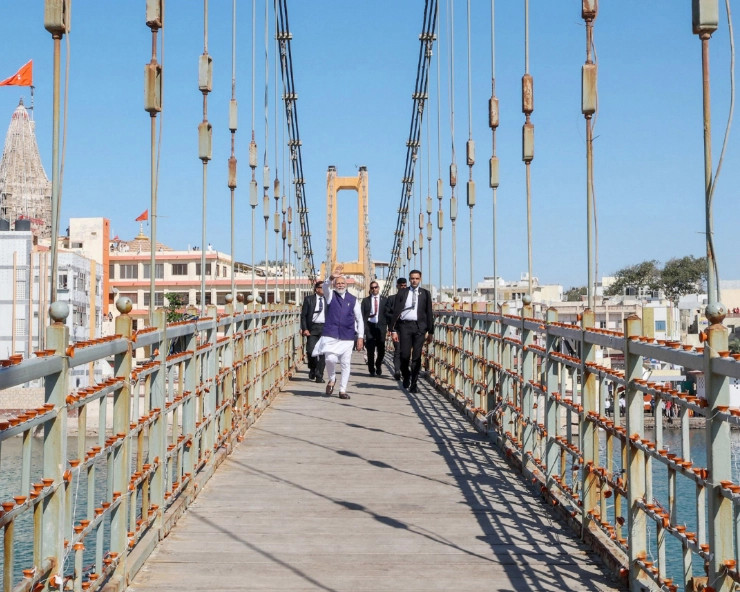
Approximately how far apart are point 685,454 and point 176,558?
7.43ft

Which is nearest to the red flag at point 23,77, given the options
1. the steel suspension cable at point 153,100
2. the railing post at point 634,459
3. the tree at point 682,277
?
the steel suspension cable at point 153,100

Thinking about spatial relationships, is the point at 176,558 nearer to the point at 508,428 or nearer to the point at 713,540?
the point at 713,540

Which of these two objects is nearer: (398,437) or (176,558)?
(176,558)

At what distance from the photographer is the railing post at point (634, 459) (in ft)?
12.2

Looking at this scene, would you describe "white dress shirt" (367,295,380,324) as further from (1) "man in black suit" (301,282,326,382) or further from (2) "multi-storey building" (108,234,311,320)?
(2) "multi-storey building" (108,234,311,320)

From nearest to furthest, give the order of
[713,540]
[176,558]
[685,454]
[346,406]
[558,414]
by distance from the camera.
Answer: [713,540], [685,454], [176,558], [558,414], [346,406]

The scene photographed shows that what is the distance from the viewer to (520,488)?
5828 millimetres

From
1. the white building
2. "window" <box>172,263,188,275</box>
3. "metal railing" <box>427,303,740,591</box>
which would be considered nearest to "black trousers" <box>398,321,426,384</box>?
"metal railing" <box>427,303,740,591</box>

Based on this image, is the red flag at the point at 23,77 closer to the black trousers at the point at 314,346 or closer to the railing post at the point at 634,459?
the railing post at the point at 634,459

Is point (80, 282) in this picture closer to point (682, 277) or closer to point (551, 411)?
point (551, 411)

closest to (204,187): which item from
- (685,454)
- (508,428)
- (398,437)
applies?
(398,437)

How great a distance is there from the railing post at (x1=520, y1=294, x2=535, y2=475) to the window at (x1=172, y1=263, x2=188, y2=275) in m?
63.8

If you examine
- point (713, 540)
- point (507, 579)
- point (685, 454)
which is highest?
point (685, 454)

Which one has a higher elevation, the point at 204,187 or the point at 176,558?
the point at 204,187
